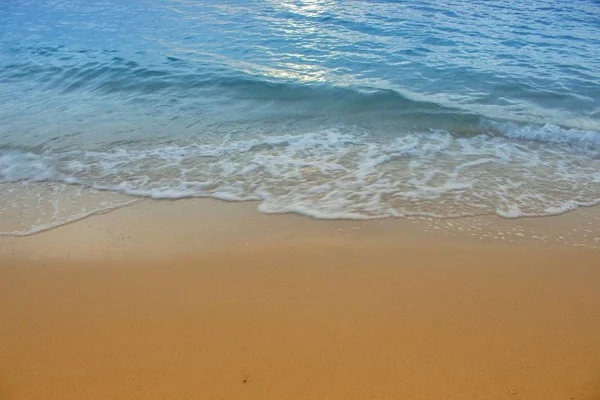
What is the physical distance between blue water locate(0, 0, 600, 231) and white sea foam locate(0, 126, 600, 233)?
23 mm

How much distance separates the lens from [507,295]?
10.1ft

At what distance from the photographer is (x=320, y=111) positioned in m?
7.10

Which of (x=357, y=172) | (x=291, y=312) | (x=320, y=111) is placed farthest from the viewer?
(x=320, y=111)

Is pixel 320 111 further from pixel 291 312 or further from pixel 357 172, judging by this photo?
pixel 291 312

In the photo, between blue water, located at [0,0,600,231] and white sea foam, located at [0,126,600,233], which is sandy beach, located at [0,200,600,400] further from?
blue water, located at [0,0,600,231]

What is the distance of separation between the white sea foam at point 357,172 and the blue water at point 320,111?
0.02 meters

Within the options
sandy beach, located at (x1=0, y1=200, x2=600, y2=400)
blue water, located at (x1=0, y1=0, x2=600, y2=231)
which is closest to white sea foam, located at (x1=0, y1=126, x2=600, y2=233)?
blue water, located at (x1=0, y1=0, x2=600, y2=231)

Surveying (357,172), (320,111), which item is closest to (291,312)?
(357,172)

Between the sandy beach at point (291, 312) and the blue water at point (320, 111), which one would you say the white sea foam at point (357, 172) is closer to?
the blue water at point (320, 111)

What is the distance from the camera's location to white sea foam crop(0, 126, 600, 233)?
4324 millimetres

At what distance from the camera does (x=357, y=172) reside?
495 centimetres

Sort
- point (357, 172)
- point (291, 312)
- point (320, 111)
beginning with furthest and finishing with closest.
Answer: point (320, 111) < point (357, 172) < point (291, 312)

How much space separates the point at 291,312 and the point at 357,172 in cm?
236

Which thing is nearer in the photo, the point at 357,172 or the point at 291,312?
the point at 291,312
